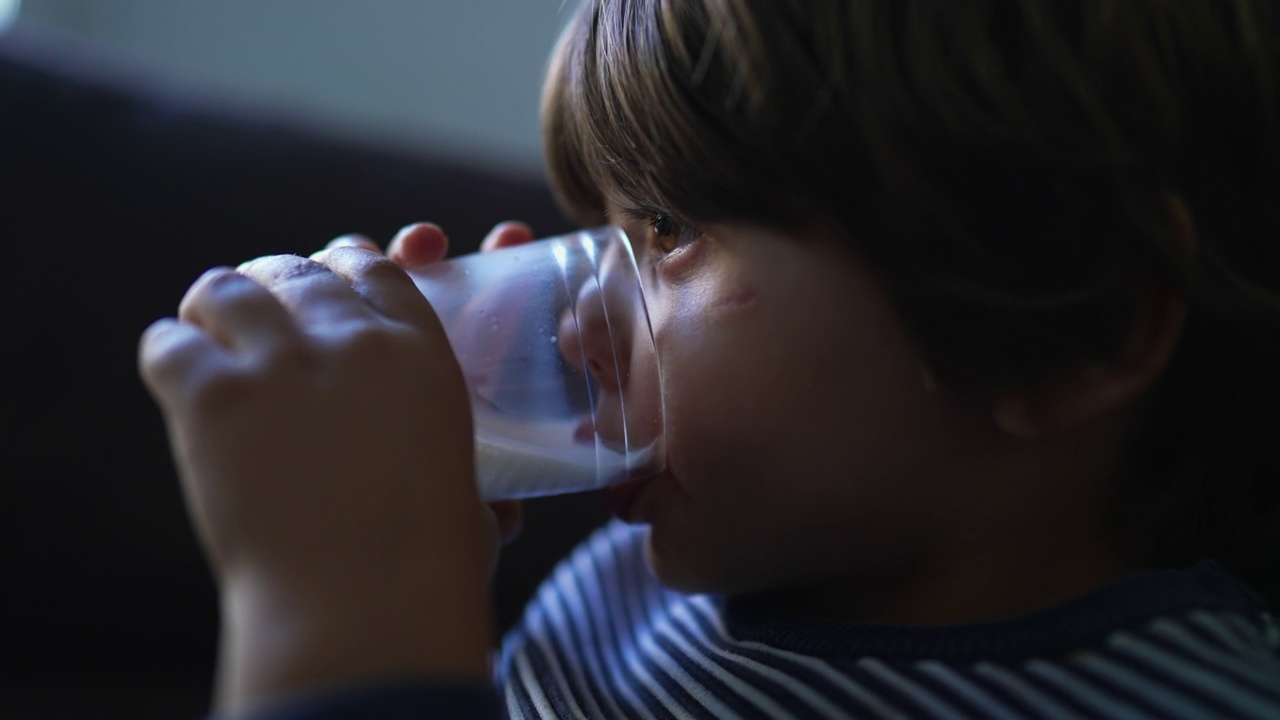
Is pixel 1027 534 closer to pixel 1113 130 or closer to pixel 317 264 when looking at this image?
pixel 1113 130

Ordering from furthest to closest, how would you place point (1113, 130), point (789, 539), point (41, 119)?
point (41, 119), point (789, 539), point (1113, 130)

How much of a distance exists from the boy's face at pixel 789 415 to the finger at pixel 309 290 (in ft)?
0.58

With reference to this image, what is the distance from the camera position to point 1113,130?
50cm

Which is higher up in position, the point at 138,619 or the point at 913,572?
the point at 913,572

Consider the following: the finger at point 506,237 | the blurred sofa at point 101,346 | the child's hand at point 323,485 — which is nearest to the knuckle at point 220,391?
the child's hand at point 323,485

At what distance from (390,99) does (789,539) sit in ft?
4.37

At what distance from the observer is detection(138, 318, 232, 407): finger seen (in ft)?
1.49

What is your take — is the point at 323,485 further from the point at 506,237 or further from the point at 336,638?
the point at 506,237

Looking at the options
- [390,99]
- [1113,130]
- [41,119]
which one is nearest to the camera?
[1113,130]

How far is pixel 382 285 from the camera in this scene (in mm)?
526

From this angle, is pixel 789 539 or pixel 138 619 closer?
pixel 789 539

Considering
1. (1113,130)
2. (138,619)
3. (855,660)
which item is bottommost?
(138,619)

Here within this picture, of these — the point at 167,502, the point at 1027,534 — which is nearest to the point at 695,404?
the point at 1027,534

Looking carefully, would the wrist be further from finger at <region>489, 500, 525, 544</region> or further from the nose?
finger at <region>489, 500, 525, 544</region>
